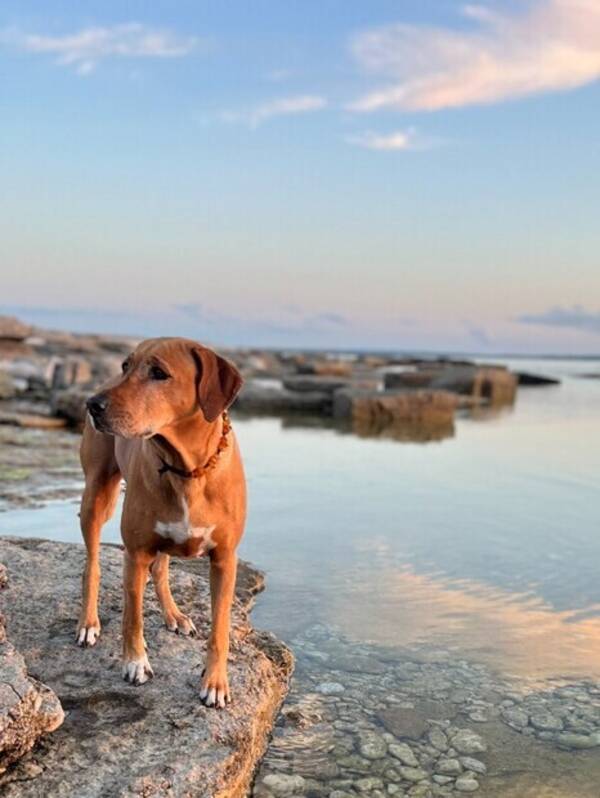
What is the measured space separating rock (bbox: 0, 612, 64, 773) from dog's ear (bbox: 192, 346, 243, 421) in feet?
4.19

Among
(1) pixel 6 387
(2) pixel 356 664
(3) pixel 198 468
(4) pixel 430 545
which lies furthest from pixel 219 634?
(1) pixel 6 387

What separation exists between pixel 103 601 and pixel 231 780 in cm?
167

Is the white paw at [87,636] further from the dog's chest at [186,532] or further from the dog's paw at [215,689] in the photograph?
the dog's chest at [186,532]

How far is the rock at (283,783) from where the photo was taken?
367 cm

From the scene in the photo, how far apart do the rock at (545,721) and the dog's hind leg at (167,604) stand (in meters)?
1.86

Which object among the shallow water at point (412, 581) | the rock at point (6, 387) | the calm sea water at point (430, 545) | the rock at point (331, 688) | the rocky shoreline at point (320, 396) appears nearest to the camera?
the shallow water at point (412, 581)

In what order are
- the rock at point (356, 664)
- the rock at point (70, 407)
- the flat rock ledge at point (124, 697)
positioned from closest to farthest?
the flat rock ledge at point (124, 697), the rock at point (356, 664), the rock at point (70, 407)

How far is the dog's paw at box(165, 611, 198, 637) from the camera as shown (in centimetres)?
457

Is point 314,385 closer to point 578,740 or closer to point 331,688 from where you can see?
point 331,688

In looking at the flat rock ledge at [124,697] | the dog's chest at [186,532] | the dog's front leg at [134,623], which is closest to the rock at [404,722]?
the flat rock ledge at [124,697]

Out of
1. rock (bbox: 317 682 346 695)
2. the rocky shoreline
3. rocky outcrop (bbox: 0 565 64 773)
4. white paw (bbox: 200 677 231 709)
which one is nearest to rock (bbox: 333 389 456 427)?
the rocky shoreline

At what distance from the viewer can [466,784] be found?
12.4ft

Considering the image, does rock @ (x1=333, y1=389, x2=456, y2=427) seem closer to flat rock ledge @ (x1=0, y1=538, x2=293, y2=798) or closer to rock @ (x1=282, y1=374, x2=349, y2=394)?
rock @ (x1=282, y1=374, x2=349, y2=394)

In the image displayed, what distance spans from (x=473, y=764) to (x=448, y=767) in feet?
0.42
